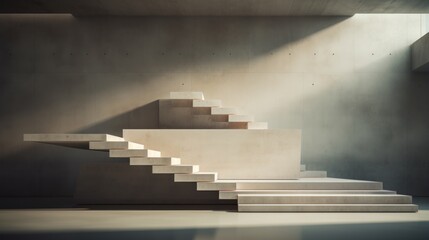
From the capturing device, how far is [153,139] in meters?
9.27

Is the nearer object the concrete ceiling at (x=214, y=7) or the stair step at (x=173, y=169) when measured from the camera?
the stair step at (x=173, y=169)

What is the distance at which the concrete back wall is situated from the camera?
1163 centimetres

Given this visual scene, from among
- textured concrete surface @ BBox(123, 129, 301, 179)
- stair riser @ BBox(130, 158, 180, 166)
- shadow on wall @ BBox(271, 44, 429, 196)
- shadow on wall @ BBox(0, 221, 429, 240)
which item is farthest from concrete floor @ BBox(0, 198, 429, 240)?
shadow on wall @ BBox(271, 44, 429, 196)

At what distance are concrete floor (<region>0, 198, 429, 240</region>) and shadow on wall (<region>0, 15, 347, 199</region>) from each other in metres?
3.54

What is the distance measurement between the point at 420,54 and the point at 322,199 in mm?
4652

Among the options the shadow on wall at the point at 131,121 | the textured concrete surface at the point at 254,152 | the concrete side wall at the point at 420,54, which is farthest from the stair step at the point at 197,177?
the concrete side wall at the point at 420,54

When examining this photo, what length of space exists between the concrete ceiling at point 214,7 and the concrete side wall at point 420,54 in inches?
27.0

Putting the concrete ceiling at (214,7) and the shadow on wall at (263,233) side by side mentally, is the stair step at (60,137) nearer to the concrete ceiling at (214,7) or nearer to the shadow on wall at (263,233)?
the shadow on wall at (263,233)

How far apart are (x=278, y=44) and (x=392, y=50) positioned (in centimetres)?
239

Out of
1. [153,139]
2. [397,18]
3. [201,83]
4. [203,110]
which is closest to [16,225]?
[153,139]

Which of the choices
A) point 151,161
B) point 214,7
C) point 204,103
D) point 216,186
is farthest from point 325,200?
point 214,7

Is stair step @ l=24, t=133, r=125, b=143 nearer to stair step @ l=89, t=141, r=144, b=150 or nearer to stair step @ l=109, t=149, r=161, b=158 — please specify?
stair step @ l=89, t=141, r=144, b=150

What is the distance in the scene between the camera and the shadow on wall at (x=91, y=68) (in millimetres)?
11680

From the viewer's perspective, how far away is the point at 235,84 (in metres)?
11.7
